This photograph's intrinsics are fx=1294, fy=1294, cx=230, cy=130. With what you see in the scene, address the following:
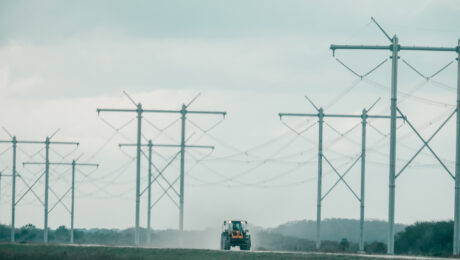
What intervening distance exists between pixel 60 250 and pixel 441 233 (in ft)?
170

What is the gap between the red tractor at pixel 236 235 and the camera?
9581cm

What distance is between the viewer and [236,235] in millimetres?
96000

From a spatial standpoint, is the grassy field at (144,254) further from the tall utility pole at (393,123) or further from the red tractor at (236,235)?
the red tractor at (236,235)

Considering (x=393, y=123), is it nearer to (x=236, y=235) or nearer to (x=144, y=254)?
(x=144, y=254)

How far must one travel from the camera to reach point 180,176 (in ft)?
354

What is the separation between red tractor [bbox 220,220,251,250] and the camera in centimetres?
9581

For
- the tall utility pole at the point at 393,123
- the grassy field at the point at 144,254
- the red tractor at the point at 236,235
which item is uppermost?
the tall utility pole at the point at 393,123

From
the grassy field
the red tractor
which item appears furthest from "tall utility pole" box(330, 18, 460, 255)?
the red tractor

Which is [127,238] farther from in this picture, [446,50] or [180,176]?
[446,50]

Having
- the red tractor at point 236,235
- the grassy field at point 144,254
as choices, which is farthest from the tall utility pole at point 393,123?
the red tractor at point 236,235

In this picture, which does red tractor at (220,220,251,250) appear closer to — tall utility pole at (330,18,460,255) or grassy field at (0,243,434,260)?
grassy field at (0,243,434,260)

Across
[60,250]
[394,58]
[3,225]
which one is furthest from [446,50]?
[3,225]

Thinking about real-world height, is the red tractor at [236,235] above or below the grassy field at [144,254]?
above

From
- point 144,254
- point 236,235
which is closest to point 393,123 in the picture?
point 144,254
